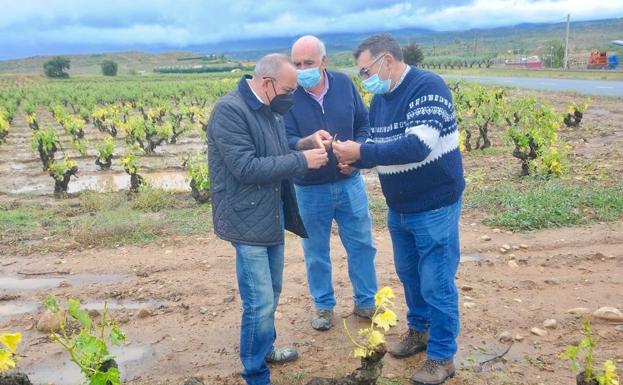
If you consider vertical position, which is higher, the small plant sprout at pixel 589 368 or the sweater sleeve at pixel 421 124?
the sweater sleeve at pixel 421 124

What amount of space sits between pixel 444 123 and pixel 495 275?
243 cm

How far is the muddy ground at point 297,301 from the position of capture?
146 inches

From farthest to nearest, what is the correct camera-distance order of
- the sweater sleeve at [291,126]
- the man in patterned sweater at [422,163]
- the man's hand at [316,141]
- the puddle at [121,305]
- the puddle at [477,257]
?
the puddle at [477,257]
the puddle at [121,305]
the sweater sleeve at [291,126]
the man's hand at [316,141]
the man in patterned sweater at [422,163]

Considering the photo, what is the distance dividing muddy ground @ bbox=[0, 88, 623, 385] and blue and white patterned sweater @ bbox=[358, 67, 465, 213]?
1.19 m

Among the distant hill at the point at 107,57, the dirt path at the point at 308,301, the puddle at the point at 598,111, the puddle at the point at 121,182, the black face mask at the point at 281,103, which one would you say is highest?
the distant hill at the point at 107,57

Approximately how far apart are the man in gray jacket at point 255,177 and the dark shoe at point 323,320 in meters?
0.92

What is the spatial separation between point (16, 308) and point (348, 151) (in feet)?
11.9

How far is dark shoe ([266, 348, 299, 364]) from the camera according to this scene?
12.2ft

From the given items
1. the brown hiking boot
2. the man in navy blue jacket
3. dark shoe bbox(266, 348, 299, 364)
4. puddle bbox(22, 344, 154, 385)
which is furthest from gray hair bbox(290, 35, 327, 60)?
puddle bbox(22, 344, 154, 385)

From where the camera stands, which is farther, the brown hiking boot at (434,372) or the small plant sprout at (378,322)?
the brown hiking boot at (434,372)

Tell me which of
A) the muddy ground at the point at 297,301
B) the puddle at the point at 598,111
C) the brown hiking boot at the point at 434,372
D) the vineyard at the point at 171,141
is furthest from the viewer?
the puddle at the point at 598,111

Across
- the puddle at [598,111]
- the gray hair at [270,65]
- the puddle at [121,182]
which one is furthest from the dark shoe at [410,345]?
the puddle at [598,111]

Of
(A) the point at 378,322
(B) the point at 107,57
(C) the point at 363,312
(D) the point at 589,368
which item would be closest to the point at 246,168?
(A) the point at 378,322

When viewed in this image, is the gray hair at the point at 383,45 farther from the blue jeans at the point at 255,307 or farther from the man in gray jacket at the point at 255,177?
the blue jeans at the point at 255,307
